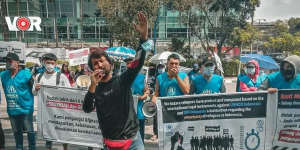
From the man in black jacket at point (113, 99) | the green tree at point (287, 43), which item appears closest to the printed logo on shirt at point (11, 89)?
the man in black jacket at point (113, 99)

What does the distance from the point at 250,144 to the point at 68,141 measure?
3104 mm

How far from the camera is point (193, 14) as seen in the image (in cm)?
3106

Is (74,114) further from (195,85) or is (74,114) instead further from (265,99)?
(265,99)

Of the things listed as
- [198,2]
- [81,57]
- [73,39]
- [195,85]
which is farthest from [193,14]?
[73,39]

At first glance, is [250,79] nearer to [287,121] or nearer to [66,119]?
[287,121]

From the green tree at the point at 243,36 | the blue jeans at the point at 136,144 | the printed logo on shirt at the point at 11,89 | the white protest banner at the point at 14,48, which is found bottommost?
the blue jeans at the point at 136,144

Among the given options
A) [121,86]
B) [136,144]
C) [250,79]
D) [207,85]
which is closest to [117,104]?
[121,86]

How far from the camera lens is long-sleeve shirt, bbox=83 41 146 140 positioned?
287 cm

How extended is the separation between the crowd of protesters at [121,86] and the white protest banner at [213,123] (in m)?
0.10

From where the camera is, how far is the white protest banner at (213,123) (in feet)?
15.0

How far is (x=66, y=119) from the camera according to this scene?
5.62 meters

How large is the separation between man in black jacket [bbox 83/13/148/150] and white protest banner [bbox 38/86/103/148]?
8.28 feet

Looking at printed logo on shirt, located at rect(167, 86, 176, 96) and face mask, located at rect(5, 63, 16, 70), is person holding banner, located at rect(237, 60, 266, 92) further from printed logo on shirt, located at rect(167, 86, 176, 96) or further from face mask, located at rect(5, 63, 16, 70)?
face mask, located at rect(5, 63, 16, 70)

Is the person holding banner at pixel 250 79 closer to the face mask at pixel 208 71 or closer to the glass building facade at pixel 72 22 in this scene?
the face mask at pixel 208 71
